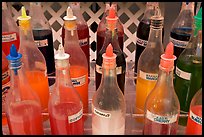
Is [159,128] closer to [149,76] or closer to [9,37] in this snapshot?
[149,76]

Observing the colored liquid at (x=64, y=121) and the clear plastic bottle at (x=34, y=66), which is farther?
the clear plastic bottle at (x=34, y=66)

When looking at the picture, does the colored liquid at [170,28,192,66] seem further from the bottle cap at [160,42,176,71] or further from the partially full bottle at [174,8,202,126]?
the bottle cap at [160,42,176,71]

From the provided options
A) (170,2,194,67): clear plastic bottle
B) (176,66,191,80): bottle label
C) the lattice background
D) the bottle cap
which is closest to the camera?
the bottle cap

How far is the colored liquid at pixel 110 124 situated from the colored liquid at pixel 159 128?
0.06 m

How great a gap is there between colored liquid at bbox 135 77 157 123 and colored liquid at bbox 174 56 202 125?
0.07 m

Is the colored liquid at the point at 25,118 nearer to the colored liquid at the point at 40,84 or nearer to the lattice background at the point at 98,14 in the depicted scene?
the colored liquid at the point at 40,84

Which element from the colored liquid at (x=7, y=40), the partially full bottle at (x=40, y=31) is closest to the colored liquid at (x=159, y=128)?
the partially full bottle at (x=40, y=31)

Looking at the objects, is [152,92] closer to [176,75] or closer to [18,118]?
[176,75]

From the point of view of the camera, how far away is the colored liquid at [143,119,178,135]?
0.68 m

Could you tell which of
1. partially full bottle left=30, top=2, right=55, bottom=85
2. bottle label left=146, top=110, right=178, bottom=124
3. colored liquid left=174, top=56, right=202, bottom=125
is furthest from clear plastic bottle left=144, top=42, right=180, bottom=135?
partially full bottle left=30, top=2, right=55, bottom=85

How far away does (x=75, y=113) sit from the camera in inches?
26.9

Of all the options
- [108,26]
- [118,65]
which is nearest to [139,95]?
[118,65]

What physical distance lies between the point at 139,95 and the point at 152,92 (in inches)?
4.2

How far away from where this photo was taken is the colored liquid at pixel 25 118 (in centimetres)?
68
